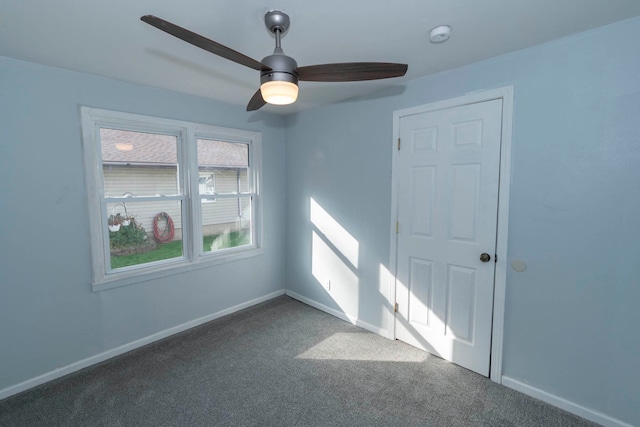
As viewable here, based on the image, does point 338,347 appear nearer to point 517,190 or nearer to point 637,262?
point 517,190

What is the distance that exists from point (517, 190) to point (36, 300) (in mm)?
3618

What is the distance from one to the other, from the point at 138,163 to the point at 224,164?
0.87 m

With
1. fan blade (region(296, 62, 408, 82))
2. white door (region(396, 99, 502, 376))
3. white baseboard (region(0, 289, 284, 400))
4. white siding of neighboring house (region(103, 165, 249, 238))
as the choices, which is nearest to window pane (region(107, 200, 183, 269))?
white siding of neighboring house (region(103, 165, 249, 238))

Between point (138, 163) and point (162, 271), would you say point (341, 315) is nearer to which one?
point (162, 271)

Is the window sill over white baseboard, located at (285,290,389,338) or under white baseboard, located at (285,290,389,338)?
over

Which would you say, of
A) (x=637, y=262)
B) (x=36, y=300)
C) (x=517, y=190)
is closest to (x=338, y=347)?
(x=517, y=190)

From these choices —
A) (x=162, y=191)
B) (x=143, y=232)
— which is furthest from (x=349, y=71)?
(x=143, y=232)

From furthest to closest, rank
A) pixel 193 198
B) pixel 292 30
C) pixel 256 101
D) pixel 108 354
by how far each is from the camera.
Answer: pixel 193 198 < pixel 108 354 < pixel 256 101 < pixel 292 30

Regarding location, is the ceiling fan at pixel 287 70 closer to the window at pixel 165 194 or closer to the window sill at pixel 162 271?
the window at pixel 165 194

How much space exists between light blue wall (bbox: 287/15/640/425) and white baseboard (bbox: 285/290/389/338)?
3.69ft

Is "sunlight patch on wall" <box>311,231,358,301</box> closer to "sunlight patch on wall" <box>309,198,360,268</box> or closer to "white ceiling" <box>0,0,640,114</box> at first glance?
"sunlight patch on wall" <box>309,198,360,268</box>

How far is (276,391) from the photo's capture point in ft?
7.06

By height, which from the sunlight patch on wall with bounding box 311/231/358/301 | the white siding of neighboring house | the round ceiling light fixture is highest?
the round ceiling light fixture

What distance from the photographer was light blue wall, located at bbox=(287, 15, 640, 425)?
1.71 meters
